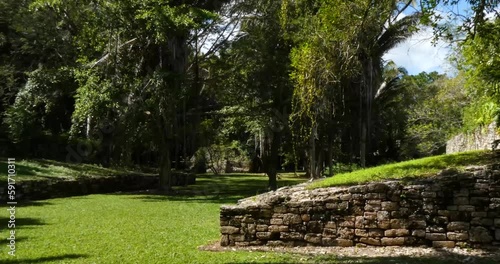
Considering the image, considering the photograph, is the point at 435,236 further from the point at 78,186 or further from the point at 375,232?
the point at 78,186

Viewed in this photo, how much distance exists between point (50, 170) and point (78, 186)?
1160 millimetres

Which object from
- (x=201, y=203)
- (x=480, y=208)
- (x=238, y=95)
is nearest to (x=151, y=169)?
(x=238, y=95)

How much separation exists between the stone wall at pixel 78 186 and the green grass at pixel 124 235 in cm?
80

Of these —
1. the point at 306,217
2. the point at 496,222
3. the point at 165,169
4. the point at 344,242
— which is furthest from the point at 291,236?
the point at 165,169

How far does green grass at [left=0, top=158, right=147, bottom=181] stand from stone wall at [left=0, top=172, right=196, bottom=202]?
31 centimetres

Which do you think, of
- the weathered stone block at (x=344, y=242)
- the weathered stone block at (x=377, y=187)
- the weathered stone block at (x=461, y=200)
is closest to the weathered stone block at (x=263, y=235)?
the weathered stone block at (x=344, y=242)

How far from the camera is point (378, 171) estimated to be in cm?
841

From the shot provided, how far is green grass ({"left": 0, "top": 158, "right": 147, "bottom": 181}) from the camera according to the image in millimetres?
15930

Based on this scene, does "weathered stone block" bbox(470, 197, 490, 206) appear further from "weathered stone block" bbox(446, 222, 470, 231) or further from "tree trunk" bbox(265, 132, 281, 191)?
Result: "tree trunk" bbox(265, 132, 281, 191)

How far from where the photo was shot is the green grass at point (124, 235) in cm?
686

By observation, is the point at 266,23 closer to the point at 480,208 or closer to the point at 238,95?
the point at 238,95

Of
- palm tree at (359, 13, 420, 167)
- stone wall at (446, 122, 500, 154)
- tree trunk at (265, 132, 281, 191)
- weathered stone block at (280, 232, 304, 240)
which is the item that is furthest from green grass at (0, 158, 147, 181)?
stone wall at (446, 122, 500, 154)

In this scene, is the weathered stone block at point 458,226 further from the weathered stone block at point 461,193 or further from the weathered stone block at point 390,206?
the weathered stone block at point 390,206

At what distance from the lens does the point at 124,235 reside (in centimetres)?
897
